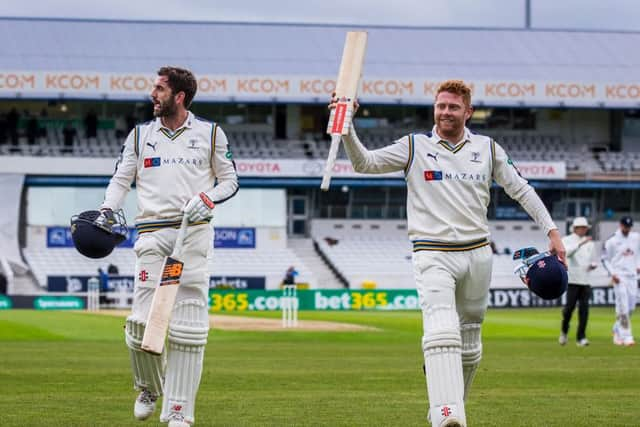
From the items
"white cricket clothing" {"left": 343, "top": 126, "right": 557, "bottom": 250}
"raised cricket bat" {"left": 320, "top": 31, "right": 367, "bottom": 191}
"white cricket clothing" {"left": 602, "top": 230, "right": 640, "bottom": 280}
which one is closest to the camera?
"raised cricket bat" {"left": 320, "top": 31, "right": 367, "bottom": 191}

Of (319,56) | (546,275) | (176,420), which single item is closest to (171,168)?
(176,420)

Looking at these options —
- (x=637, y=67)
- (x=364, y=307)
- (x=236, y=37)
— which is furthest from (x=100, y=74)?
(x=637, y=67)

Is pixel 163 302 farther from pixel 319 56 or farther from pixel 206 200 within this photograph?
pixel 319 56

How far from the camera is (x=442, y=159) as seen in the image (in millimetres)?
9148

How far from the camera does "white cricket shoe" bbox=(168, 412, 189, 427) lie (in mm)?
9156

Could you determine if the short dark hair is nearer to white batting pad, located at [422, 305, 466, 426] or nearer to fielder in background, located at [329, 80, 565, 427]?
fielder in background, located at [329, 80, 565, 427]

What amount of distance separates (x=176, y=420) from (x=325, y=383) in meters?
4.91

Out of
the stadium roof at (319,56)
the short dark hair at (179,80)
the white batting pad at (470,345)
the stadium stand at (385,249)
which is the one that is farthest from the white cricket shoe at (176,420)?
the stadium roof at (319,56)

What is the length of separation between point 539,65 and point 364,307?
72.1 feet

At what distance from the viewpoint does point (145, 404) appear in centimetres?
986

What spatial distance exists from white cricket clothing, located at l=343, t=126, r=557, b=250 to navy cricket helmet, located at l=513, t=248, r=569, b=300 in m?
0.22

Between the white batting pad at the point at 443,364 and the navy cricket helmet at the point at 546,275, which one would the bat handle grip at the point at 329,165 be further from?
the navy cricket helmet at the point at 546,275

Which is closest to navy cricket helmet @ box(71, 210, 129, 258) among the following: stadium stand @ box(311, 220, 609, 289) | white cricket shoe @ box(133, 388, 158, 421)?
white cricket shoe @ box(133, 388, 158, 421)

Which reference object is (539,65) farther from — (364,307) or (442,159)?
(442,159)
